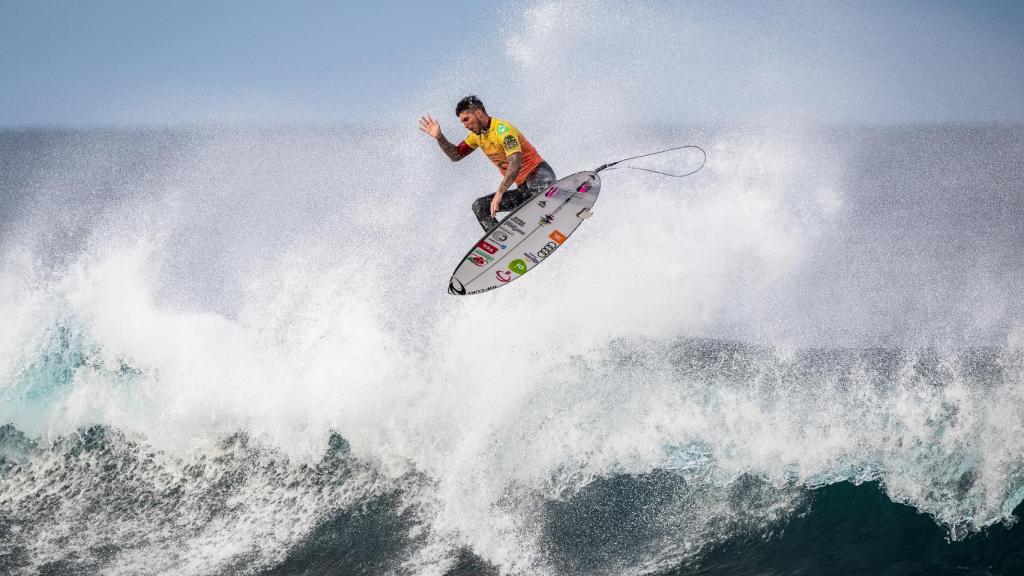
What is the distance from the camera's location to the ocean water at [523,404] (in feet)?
22.1

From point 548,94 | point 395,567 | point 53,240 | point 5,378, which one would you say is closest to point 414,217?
point 548,94

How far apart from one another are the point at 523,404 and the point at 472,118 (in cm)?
360

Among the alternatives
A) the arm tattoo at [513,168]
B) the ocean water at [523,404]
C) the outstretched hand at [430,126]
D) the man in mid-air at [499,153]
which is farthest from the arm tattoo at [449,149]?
the ocean water at [523,404]

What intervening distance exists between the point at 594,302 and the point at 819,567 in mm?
5465

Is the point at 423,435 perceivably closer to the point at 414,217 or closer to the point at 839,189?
the point at 414,217

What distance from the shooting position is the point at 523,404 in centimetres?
847

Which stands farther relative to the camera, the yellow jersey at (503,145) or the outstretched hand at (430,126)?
the outstretched hand at (430,126)

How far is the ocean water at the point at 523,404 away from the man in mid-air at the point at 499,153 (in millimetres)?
2471

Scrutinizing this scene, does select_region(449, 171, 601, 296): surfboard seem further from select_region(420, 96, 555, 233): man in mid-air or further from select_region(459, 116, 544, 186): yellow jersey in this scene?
select_region(459, 116, 544, 186): yellow jersey

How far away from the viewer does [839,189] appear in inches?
1334

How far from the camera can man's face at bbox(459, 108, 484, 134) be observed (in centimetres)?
669

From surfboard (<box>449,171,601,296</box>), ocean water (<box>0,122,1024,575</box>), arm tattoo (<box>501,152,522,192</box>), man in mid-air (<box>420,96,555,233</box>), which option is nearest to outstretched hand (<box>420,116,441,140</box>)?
man in mid-air (<box>420,96,555,233</box>)

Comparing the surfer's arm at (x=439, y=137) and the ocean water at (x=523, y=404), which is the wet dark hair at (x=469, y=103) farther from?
the ocean water at (x=523, y=404)

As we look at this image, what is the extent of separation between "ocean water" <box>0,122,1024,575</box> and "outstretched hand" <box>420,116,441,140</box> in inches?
136
